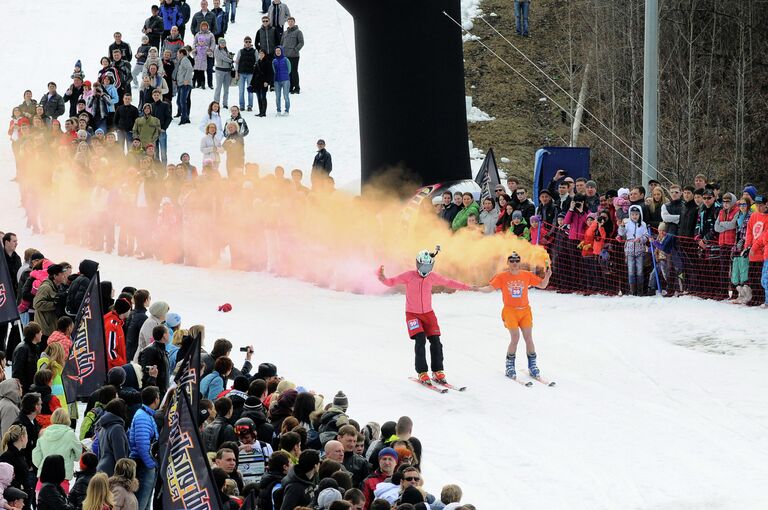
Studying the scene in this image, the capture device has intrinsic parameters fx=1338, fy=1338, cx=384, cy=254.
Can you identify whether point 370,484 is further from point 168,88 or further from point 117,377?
point 168,88

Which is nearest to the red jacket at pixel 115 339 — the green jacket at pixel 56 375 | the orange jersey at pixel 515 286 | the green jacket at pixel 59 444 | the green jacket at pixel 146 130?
the green jacket at pixel 56 375

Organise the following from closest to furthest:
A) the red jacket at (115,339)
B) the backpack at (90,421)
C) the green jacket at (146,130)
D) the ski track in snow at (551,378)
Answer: the backpack at (90,421) → the ski track in snow at (551,378) → the red jacket at (115,339) → the green jacket at (146,130)

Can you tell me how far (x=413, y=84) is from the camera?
68.3 ft

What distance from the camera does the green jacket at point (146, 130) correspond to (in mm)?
25156

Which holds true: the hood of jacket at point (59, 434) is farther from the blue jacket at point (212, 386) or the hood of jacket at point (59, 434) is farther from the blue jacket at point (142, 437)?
the blue jacket at point (212, 386)

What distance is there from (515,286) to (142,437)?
5951 millimetres

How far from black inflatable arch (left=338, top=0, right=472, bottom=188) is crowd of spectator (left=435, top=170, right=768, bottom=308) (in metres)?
0.91

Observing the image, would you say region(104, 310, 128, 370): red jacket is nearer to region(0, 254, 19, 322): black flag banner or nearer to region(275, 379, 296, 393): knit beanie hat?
region(0, 254, 19, 322): black flag banner

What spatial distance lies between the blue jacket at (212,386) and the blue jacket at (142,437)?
1.35 metres

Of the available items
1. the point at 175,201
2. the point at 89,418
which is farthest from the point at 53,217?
the point at 89,418

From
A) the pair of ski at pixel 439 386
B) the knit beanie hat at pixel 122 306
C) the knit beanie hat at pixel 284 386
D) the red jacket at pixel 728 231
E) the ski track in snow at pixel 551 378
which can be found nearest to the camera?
the knit beanie hat at pixel 284 386

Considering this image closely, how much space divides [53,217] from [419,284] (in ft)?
34.8

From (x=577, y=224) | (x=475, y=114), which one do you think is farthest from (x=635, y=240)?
(x=475, y=114)

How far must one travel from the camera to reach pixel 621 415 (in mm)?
14445
